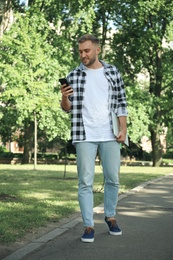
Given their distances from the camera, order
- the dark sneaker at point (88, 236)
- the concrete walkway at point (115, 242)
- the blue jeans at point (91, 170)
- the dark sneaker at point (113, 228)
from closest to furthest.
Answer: the concrete walkway at point (115, 242) < the dark sneaker at point (88, 236) < the blue jeans at point (91, 170) < the dark sneaker at point (113, 228)

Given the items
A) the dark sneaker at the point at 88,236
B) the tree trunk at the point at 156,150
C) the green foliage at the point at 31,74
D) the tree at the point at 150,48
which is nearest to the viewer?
the dark sneaker at the point at 88,236

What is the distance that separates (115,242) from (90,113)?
4.25 ft

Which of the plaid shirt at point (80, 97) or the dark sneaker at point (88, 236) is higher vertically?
the plaid shirt at point (80, 97)

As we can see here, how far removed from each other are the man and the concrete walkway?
1.12 ft

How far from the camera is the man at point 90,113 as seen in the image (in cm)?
576

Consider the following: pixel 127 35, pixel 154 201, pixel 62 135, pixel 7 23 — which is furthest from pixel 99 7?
pixel 154 201

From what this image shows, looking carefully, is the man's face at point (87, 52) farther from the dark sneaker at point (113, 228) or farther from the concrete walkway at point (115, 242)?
the concrete walkway at point (115, 242)

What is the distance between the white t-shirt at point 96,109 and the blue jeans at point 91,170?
10 cm

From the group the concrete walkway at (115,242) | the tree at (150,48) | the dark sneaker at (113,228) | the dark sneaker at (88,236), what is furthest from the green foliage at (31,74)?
the dark sneaker at (88,236)

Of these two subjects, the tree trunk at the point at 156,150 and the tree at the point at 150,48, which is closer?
the tree at the point at 150,48

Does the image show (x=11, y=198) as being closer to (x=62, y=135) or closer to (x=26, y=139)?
(x=62, y=135)

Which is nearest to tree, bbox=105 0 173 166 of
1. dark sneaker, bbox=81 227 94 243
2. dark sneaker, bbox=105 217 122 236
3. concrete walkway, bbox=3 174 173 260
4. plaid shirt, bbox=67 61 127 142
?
concrete walkway, bbox=3 174 173 260

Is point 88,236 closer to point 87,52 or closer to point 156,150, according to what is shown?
point 87,52

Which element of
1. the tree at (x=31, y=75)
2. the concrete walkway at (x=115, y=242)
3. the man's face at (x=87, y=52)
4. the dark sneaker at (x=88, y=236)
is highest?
the tree at (x=31, y=75)
